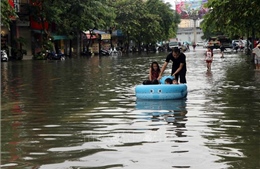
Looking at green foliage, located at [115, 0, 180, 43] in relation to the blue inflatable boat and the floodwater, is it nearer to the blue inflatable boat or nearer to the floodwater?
the floodwater

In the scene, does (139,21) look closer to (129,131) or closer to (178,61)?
(178,61)

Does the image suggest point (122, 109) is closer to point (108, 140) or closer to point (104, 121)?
point (104, 121)

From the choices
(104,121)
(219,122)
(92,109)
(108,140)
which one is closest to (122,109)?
(92,109)

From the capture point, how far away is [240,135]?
370 inches

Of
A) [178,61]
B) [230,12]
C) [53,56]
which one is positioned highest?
[230,12]

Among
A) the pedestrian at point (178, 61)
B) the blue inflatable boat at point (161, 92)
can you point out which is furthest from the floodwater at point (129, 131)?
the pedestrian at point (178, 61)

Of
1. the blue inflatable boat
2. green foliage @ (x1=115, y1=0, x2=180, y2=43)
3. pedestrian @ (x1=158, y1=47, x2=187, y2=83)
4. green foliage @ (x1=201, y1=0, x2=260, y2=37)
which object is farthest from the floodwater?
green foliage @ (x1=115, y1=0, x2=180, y2=43)

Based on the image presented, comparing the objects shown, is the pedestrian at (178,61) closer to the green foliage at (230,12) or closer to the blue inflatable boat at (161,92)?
the blue inflatable boat at (161,92)

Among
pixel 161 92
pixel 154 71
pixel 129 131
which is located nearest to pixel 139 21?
pixel 154 71

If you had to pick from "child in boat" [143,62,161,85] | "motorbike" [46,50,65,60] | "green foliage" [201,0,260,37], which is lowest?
"motorbike" [46,50,65,60]

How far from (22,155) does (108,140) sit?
1.64 meters

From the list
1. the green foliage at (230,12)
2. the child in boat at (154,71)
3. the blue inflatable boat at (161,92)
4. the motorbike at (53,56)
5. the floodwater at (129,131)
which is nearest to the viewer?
the floodwater at (129,131)

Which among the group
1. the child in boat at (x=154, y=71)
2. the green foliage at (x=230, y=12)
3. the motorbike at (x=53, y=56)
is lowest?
the motorbike at (x=53, y=56)

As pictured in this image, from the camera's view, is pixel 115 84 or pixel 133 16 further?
pixel 133 16
